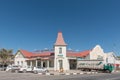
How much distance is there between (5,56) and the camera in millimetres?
88562

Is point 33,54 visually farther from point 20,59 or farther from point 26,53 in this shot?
point 20,59

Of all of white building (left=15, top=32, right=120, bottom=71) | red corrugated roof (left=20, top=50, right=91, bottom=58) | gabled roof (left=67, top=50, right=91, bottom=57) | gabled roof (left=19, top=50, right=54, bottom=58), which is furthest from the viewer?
gabled roof (left=19, top=50, right=54, bottom=58)

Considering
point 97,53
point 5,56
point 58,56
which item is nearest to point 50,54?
point 58,56

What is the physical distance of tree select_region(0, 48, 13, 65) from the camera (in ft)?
290

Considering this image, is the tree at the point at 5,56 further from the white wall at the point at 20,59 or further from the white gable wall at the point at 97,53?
the white gable wall at the point at 97,53

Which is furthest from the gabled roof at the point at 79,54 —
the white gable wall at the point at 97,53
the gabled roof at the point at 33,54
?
the gabled roof at the point at 33,54

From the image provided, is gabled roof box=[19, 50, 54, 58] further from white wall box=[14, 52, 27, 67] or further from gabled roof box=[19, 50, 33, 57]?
white wall box=[14, 52, 27, 67]

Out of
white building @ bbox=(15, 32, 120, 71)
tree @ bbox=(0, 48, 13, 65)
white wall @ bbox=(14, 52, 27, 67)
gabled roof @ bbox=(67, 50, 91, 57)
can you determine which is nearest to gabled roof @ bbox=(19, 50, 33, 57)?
white building @ bbox=(15, 32, 120, 71)

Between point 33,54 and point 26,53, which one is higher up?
point 26,53

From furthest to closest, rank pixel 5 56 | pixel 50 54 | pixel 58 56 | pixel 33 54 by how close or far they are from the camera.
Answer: pixel 5 56 → pixel 33 54 → pixel 50 54 → pixel 58 56

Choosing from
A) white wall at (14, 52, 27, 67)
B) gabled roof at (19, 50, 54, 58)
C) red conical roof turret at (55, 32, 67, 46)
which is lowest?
white wall at (14, 52, 27, 67)

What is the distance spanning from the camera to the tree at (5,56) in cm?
8850

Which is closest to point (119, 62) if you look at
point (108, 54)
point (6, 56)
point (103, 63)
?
point (108, 54)

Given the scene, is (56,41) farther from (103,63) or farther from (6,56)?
(6,56)
